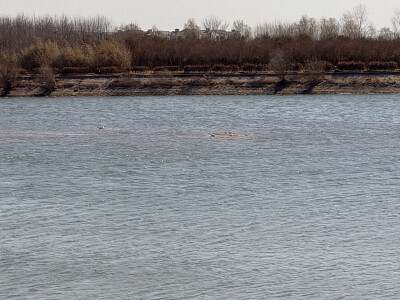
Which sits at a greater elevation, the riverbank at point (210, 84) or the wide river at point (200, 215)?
the riverbank at point (210, 84)

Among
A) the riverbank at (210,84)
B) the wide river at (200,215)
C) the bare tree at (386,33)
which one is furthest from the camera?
the bare tree at (386,33)

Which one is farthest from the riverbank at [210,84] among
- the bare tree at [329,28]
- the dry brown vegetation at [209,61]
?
the bare tree at [329,28]

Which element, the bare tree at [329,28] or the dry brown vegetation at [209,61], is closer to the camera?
the dry brown vegetation at [209,61]

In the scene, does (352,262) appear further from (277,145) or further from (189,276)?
(277,145)

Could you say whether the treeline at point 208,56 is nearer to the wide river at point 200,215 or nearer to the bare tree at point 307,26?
the bare tree at point 307,26

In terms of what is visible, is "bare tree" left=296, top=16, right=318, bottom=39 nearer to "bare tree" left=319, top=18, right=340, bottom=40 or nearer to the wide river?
"bare tree" left=319, top=18, right=340, bottom=40

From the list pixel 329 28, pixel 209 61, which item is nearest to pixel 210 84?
pixel 209 61

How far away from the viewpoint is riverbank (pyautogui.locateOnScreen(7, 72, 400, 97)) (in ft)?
214

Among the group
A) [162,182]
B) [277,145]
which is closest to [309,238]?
[162,182]

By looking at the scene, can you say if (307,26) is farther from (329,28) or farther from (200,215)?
(200,215)

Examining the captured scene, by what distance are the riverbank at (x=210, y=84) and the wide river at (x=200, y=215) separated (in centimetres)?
2944

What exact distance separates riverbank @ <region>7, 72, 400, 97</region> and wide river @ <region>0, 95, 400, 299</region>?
29443mm

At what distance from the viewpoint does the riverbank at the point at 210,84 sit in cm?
6531

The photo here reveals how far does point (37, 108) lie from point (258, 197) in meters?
37.9
